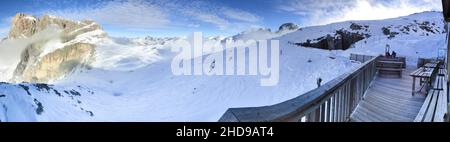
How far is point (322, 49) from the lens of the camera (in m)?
1.46

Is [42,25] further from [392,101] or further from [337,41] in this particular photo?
[392,101]

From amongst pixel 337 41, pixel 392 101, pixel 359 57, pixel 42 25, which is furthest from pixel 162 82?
pixel 392 101

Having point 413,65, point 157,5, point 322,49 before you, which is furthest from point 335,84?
point 157,5

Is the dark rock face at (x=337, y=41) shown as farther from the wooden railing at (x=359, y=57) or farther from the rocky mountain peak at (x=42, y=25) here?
the rocky mountain peak at (x=42, y=25)

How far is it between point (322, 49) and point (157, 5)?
1.99 ft

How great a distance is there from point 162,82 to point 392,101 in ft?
3.80

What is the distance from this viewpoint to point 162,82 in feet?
4.38

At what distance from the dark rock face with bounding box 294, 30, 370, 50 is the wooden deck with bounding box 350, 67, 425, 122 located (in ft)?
0.97

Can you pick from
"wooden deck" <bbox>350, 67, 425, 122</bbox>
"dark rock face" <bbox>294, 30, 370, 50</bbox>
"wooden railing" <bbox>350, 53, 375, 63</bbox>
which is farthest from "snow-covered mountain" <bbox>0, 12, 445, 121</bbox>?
"wooden deck" <bbox>350, 67, 425, 122</bbox>

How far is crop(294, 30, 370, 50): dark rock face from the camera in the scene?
1401mm

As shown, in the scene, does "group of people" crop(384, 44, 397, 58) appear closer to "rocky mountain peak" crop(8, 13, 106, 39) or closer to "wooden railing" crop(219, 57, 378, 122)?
"wooden railing" crop(219, 57, 378, 122)

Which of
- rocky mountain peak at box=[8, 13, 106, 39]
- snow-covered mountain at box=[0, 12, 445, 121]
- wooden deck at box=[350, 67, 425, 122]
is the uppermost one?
rocky mountain peak at box=[8, 13, 106, 39]

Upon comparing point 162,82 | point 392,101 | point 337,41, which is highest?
point 337,41
